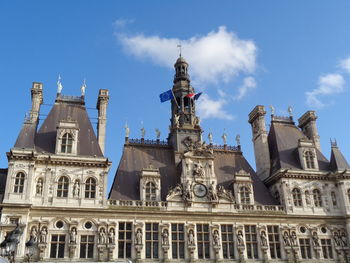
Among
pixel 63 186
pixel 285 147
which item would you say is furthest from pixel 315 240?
pixel 63 186

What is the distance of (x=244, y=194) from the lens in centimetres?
4619

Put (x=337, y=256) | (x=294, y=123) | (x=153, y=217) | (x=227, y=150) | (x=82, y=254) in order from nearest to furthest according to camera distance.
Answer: (x=82, y=254)
(x=153, y=217)
(x=337, y=256)
(x=227, y=150)
(x=294, y=123)

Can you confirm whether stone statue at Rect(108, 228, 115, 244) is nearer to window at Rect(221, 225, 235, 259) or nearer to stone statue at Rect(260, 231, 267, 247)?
window at Rect(221, 225, 235, 259)

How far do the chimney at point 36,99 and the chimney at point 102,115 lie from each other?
672cm

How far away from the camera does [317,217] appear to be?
46.2 m

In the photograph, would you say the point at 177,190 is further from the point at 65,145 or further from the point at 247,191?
the point at 65,145

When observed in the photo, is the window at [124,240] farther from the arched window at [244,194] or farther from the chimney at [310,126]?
the chimney at [310,126]

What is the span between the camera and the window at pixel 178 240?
1618 inches

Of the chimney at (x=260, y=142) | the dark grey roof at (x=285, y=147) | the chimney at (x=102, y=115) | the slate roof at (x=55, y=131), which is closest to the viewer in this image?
the slate roof at (x=55, y=131)

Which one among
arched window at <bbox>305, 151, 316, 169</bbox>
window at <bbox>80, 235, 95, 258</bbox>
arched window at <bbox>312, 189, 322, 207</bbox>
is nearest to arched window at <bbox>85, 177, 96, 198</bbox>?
window at <bbox>80, 235, 95, 258</bbox>

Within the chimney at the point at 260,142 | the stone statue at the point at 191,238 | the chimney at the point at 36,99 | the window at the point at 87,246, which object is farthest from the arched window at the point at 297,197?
the chimney at the point at 36,99

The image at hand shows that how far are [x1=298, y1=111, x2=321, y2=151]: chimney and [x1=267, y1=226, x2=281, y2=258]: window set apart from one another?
15140mm

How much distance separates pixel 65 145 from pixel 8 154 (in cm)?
564

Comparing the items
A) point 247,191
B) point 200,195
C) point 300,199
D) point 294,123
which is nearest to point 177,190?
point 200,195
